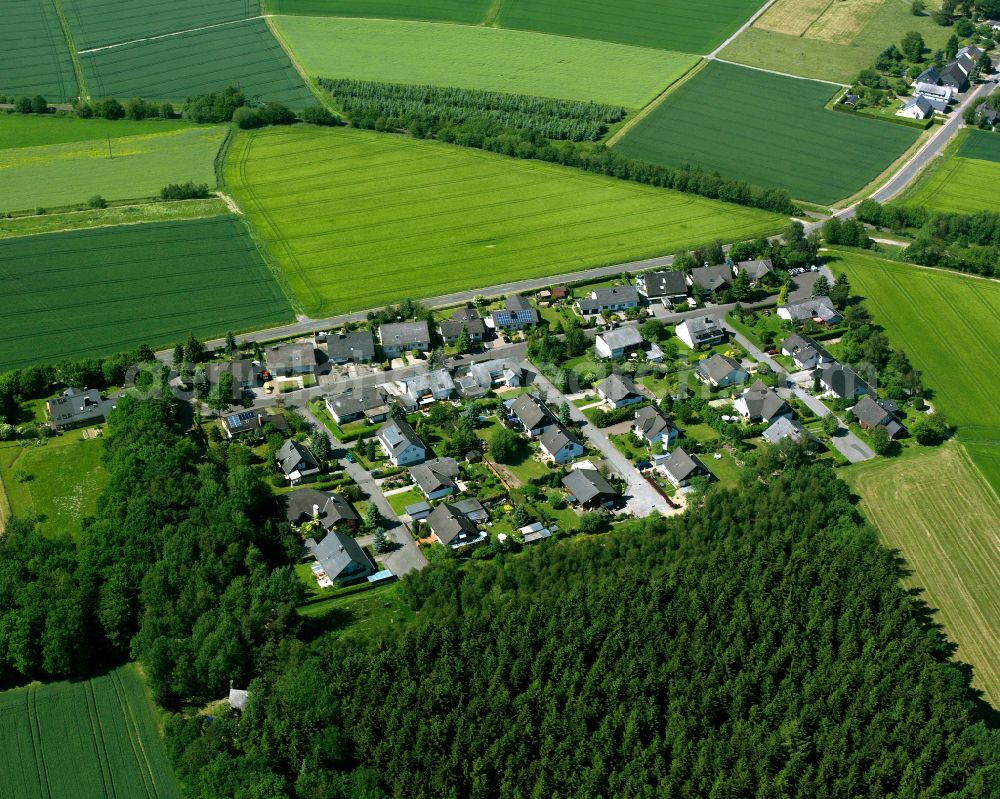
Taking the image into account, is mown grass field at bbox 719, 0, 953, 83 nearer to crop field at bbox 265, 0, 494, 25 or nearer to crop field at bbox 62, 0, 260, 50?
crop field at bbox 265, 0, 494, 25

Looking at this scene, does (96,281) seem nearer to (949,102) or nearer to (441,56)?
(441,56)

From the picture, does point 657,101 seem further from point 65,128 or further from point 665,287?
point 65,128

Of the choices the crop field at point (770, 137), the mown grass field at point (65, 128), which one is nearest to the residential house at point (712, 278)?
the crop field at point (770, 137)

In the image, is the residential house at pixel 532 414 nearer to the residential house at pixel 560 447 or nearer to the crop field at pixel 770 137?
the residential house at pixel 560 447

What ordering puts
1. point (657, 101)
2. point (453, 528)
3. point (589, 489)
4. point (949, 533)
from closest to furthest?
point (453, 528) → point (949, 533) → point (589, 489) → point (657, 101)

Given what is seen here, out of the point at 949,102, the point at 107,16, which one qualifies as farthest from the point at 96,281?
the point at 949,102

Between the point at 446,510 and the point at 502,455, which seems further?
the point at 502,455

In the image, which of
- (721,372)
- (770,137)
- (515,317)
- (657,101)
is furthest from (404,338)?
(657,101)
